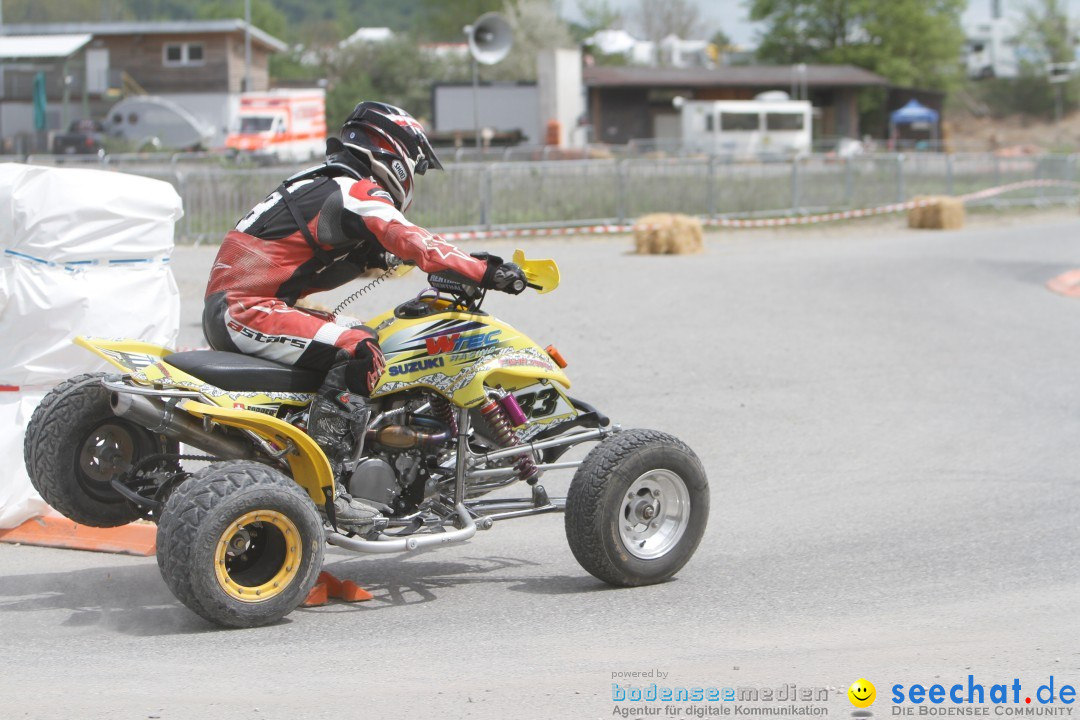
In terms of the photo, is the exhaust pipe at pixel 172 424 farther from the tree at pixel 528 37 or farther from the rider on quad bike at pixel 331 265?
the tree at pixel 528 37


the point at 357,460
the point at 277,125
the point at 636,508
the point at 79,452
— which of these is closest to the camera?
the point at 357,460

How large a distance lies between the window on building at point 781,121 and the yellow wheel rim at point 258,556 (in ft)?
186

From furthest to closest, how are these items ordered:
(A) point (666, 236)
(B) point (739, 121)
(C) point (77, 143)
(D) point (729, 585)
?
(B) point (739, 121) → (C) point (77, 143) → (A) point (666, 236) → (D) point (729, 585)

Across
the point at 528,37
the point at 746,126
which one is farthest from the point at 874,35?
the point at 746,126

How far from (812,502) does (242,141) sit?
39848 mm

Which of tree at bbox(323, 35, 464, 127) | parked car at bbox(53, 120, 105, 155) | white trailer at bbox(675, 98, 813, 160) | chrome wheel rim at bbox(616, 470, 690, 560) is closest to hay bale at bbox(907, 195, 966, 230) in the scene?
chrome wheel rim at bbox(616, 470, 690, 560)

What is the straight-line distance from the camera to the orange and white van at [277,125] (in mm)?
45438

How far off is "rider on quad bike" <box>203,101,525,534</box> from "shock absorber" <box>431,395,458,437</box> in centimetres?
45

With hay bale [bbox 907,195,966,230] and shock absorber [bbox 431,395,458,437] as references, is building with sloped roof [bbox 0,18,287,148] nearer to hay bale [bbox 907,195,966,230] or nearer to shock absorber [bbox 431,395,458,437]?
hay bale [bbox 907,195,966,230]

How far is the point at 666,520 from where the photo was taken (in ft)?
20.8

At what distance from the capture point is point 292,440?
218 inches

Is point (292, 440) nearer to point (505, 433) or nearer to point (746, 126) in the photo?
point (505, 433)

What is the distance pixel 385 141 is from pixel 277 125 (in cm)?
4170

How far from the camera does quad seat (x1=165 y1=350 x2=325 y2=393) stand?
5.58 m
